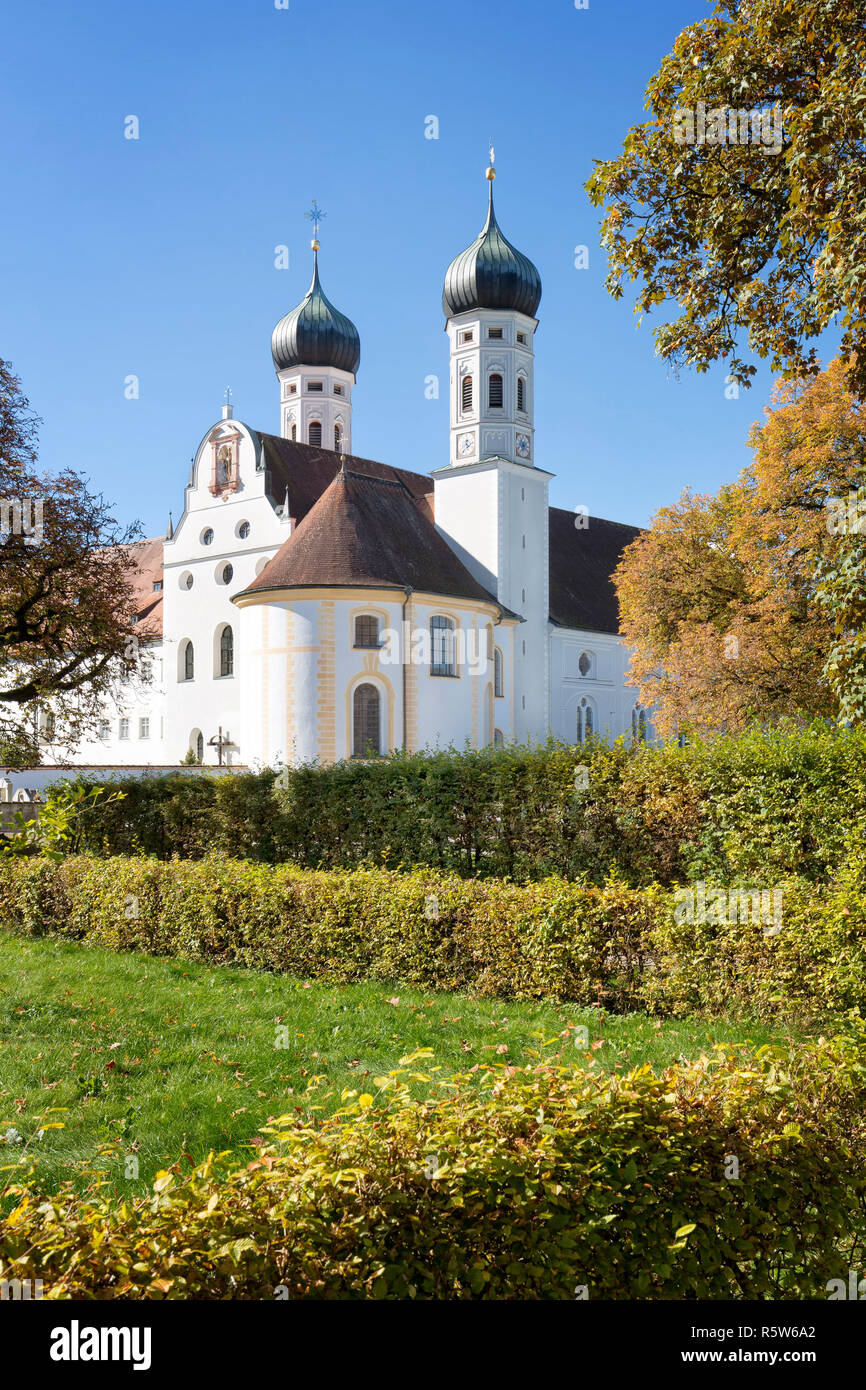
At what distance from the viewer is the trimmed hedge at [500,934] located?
8.75 m

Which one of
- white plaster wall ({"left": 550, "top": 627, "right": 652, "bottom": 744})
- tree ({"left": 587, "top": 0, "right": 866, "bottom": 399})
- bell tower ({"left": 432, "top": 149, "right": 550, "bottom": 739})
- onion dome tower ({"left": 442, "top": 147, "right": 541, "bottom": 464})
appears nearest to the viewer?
tree ({"left": 587, "top": 0, "right": 866, "bottom": 399})

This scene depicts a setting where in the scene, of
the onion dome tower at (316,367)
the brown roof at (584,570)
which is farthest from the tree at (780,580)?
the onion dome tower at (316,367)

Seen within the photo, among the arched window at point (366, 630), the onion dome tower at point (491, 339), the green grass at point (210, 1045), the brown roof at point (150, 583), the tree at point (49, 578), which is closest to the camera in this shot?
the green grass at point (210, 1045)

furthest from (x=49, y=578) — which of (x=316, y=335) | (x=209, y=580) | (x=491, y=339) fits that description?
(x=316, y=335)

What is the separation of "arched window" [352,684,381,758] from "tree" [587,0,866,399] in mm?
26008

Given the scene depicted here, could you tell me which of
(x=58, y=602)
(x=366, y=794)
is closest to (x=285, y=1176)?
(x=366, y=794)

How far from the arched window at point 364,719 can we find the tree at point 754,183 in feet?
85.3

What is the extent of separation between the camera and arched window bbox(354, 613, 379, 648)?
36.2m

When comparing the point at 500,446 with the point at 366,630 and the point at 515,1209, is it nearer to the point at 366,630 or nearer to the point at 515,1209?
the point at 366,630

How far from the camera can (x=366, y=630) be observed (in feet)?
119

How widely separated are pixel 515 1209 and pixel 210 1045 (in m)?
5.10

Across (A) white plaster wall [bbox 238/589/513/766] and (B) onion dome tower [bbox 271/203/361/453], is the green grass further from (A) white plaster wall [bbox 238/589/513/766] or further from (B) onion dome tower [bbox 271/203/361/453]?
(B) onion dome tower [bbox 271/203/361/453]

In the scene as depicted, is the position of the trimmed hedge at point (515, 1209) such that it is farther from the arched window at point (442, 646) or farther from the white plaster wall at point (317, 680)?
the arched window at point (442, 646)

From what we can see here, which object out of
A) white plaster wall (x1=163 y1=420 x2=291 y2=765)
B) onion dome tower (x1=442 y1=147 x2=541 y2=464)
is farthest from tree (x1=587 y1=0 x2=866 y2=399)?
onion dome tower (x1=442 y1=147 x2=541 y2=464)
